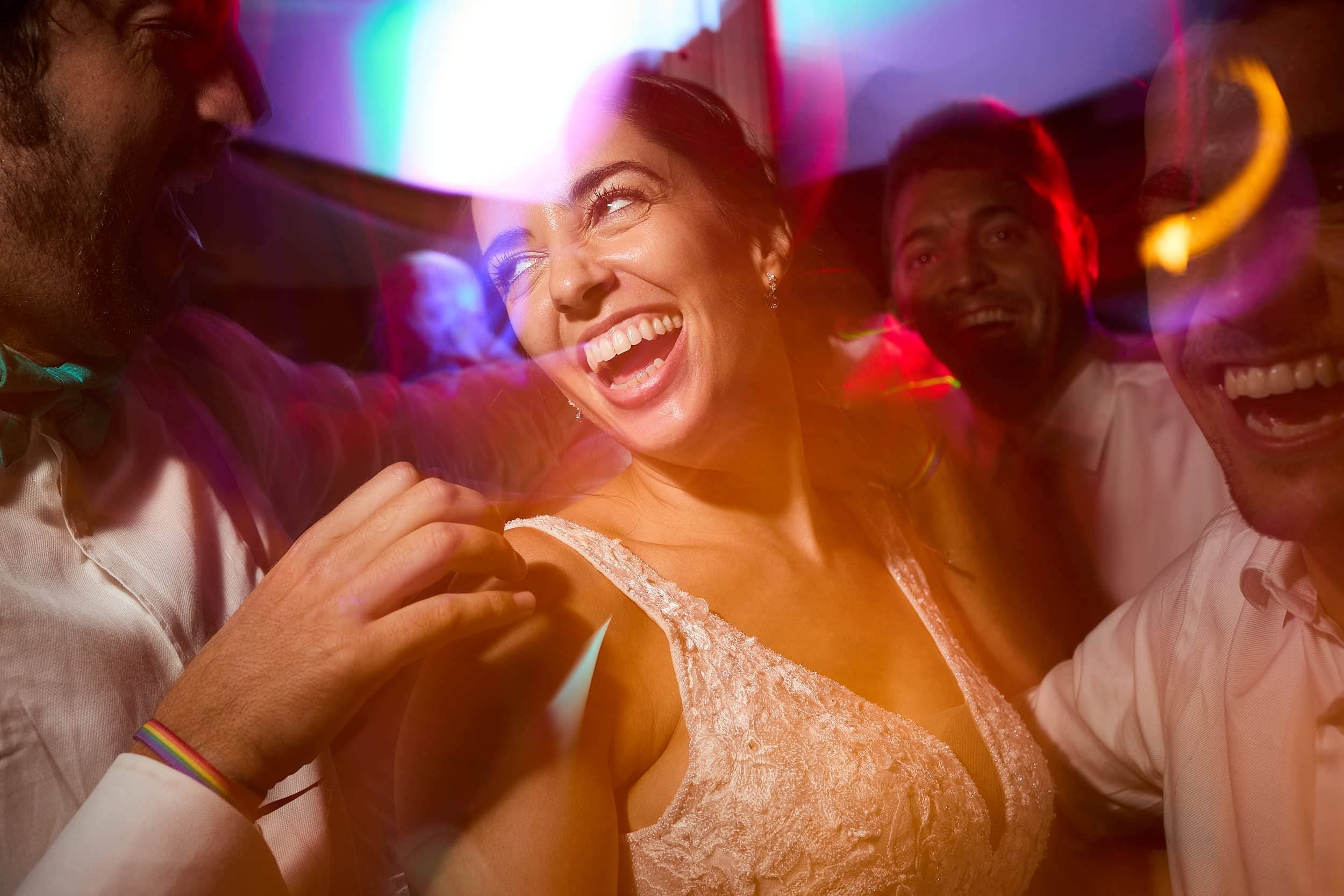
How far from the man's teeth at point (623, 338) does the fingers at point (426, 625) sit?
214 millimetres

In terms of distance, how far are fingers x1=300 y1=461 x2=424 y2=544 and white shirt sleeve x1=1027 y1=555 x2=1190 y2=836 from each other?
2.05 ft

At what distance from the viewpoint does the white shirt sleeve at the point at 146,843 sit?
39 centimetres

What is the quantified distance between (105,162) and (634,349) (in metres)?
0.33

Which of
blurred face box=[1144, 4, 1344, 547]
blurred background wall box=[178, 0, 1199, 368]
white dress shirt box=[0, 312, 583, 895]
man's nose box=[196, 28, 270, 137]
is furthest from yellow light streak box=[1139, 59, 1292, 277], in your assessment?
man's nose box=[196, 28, 270, 137]

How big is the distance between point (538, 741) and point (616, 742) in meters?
0.07

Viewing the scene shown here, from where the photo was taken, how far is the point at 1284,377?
2.05ft

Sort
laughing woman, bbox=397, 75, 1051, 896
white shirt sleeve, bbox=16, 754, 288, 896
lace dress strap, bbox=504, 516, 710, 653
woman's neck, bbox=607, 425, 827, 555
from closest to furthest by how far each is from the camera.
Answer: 1. white shirt sleeve, bbox=16, 754, 288, 896
2. laughing woman, bbox=397, 75, 1051, 896
3. lace dress strap, bbox=504, 516, 710, 653
4. woman's neck, bbox=607, 425, 827, 555

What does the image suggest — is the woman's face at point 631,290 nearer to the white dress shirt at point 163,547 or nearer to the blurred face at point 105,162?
the white dress shirt at point 163,547

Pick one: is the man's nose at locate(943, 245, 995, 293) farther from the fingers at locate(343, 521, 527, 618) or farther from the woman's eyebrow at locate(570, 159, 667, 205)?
the fingers at locate(343, 521, 527, 618)

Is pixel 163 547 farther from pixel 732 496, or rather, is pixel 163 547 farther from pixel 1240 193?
pixel 1240 193

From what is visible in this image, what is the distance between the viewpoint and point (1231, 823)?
2.16 feet

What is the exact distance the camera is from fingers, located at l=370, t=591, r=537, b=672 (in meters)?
0.42

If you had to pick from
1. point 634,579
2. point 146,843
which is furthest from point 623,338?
point 146,843

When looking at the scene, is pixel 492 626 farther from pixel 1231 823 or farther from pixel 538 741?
pixel 1231 823
